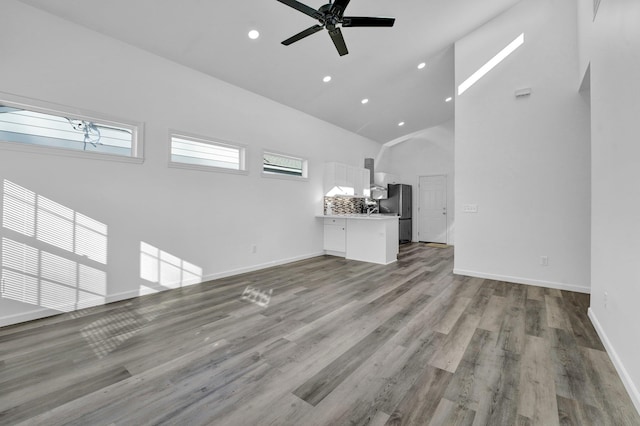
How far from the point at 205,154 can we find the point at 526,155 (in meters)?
4.81

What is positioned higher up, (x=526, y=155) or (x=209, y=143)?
(x=209, y=143)

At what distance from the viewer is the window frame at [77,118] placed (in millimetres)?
2602

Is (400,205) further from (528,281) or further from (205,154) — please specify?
(205,154)

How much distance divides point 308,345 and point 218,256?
8.41ft

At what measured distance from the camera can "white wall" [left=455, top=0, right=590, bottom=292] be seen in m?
3.68

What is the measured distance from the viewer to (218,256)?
424cm

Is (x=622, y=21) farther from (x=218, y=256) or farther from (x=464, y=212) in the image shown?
(x=218, y=256)

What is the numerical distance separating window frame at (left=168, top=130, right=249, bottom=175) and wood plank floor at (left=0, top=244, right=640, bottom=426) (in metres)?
1.80

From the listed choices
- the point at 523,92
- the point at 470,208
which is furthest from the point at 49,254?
the point at 523,92

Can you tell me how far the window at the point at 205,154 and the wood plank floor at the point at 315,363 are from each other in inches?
75.5

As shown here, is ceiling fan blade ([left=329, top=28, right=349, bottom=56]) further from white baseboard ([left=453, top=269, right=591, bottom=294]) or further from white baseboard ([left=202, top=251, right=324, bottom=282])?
white baseboard ([left=453, top=269, right=591, bottom=294])

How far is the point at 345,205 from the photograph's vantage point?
679 centimetres

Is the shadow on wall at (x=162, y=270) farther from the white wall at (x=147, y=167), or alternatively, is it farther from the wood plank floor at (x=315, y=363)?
the wood plank floor at (x=315, y=363)

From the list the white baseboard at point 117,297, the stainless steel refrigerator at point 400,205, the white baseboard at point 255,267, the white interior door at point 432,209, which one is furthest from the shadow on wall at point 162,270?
the white interior door at point 432,209
